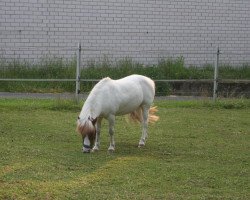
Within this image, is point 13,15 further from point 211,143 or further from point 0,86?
point 211,143

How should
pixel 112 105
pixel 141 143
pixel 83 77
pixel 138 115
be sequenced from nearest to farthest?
pixel 112 105, pixel 141 143, pixel 138 115, pixel 83 77

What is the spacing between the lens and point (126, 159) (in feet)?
26.2

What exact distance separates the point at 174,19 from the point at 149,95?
9489 mm

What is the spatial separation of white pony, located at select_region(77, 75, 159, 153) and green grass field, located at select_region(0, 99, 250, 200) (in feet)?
1.12

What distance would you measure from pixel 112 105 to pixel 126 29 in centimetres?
953

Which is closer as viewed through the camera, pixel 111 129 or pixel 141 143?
pixel 111 129

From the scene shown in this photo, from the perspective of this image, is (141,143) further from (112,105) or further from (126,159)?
(126,159)

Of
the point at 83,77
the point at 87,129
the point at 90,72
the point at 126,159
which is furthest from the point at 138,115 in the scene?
the point at 90,72

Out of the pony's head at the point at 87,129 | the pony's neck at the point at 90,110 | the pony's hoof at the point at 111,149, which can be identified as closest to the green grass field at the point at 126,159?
the pony's hoof at the point at 111,149

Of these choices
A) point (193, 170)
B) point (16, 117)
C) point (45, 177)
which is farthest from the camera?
point (16, 117)

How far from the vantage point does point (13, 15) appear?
1652 cm

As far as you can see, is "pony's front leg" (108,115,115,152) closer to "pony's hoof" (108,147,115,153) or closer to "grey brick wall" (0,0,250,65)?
"pony's hoof" (108,147,115,153)

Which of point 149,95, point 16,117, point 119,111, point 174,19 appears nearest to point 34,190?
point 119,111

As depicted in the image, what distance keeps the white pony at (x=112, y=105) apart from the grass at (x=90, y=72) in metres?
5.96
